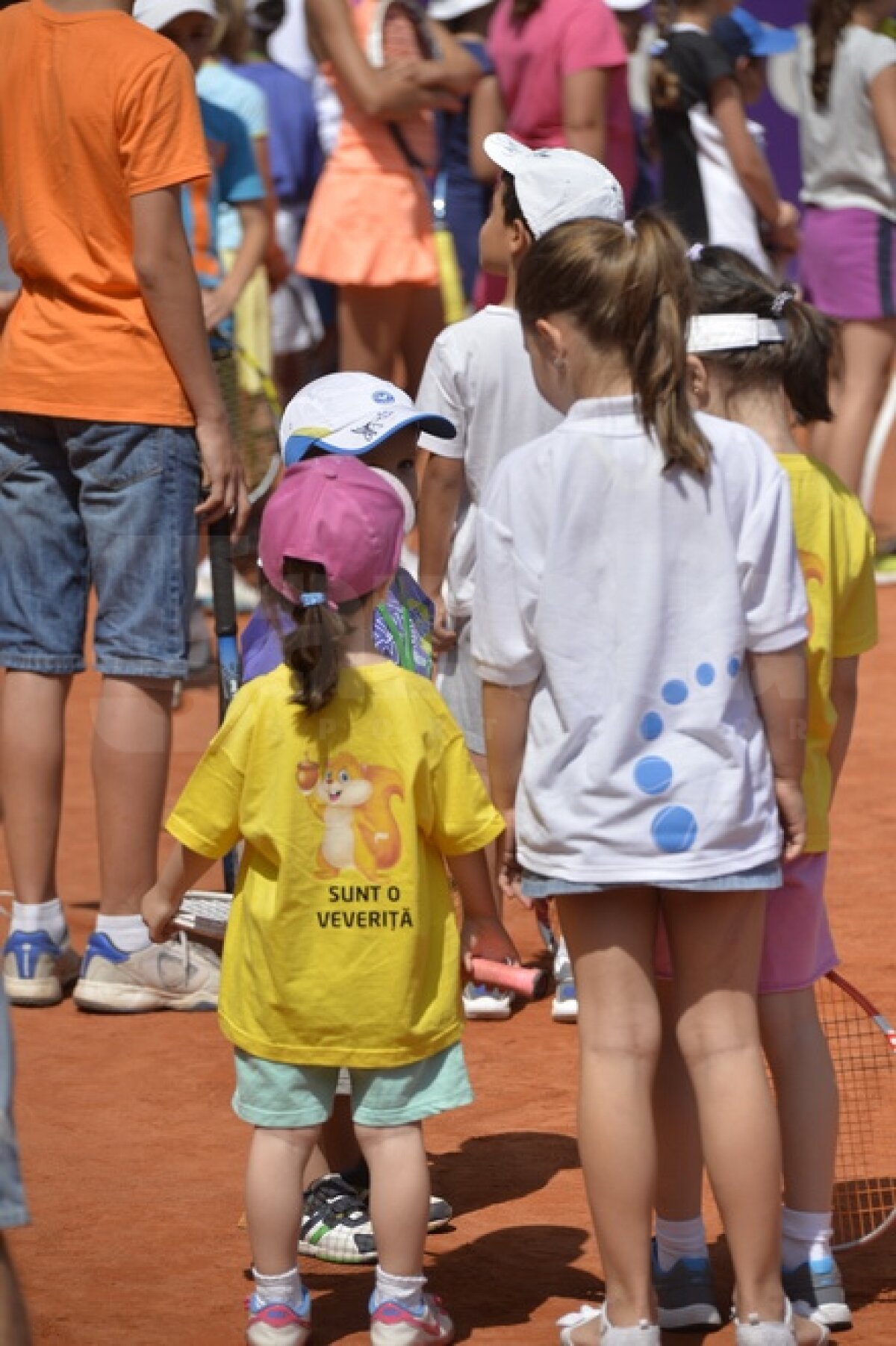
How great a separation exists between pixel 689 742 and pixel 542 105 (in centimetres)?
424

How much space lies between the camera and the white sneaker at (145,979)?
5219mm

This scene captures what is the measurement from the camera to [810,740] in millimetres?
3549

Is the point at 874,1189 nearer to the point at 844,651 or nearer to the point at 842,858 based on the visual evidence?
the point at 844,651

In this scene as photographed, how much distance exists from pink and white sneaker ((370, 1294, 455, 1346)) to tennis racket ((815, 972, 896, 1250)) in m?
0.66

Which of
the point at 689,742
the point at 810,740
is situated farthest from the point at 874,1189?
the point at 689,742

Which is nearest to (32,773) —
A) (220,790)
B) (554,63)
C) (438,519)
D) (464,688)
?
(464,688)

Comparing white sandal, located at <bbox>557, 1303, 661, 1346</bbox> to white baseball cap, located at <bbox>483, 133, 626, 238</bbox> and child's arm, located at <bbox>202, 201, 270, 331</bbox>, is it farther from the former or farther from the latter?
child's arm, located at <bbox>202, 201, 270, 331</bbox>

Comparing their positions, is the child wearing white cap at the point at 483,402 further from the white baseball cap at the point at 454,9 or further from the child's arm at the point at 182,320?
the white baseball cap at the point at 454,9

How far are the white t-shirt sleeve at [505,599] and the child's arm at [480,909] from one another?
31cm

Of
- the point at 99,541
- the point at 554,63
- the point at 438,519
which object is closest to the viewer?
the point at 438,519

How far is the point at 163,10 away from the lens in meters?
5.90

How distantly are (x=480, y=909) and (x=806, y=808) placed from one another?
490 millimetres

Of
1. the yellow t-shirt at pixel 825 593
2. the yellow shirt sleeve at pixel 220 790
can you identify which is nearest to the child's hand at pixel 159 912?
the yellow shirt sleeve at pixel 220 790

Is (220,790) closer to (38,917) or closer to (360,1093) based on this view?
(360,1093)
